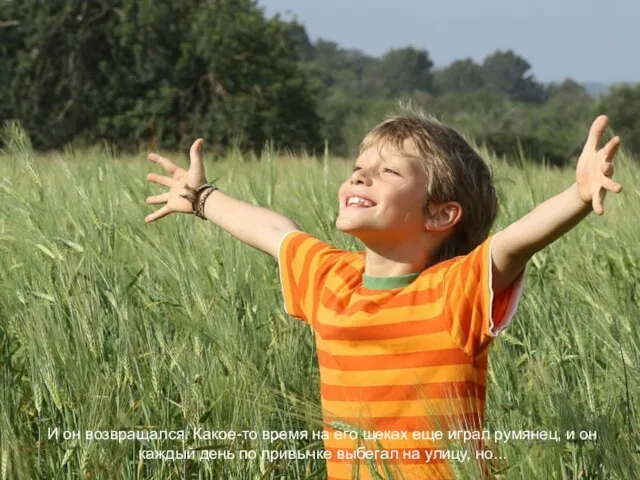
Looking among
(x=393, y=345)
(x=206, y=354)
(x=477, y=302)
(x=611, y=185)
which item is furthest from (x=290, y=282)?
(x=611, y=185)

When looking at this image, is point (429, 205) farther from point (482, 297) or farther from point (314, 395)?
point (314, 395)

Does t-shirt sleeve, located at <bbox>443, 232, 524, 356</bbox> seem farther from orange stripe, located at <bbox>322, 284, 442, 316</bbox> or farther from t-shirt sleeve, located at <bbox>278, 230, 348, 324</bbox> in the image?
t-shirt sleeve, located at <bbox>278, 230, 348, 324</bbox>

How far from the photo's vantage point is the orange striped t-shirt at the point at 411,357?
177cm

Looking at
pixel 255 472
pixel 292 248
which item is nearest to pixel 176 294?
pixel 292 248

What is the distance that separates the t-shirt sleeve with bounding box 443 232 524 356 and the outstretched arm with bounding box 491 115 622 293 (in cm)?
2

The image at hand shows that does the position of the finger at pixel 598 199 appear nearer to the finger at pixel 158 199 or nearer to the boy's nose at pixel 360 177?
the boy's nose at pixel 360 177

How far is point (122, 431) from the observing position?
5.74ft

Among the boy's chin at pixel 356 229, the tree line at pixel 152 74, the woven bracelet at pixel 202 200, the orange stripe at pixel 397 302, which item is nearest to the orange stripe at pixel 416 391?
the orange stripe at pixel 397 302

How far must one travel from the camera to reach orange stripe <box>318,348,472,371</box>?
181 cm

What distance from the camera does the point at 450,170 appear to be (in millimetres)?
1970

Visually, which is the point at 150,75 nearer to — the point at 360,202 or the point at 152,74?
the point at 152,74

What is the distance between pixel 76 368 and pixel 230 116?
563 inches

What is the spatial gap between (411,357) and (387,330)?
5cm

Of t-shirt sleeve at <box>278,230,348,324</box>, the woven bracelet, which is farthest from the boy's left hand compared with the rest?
the woven bracelet
